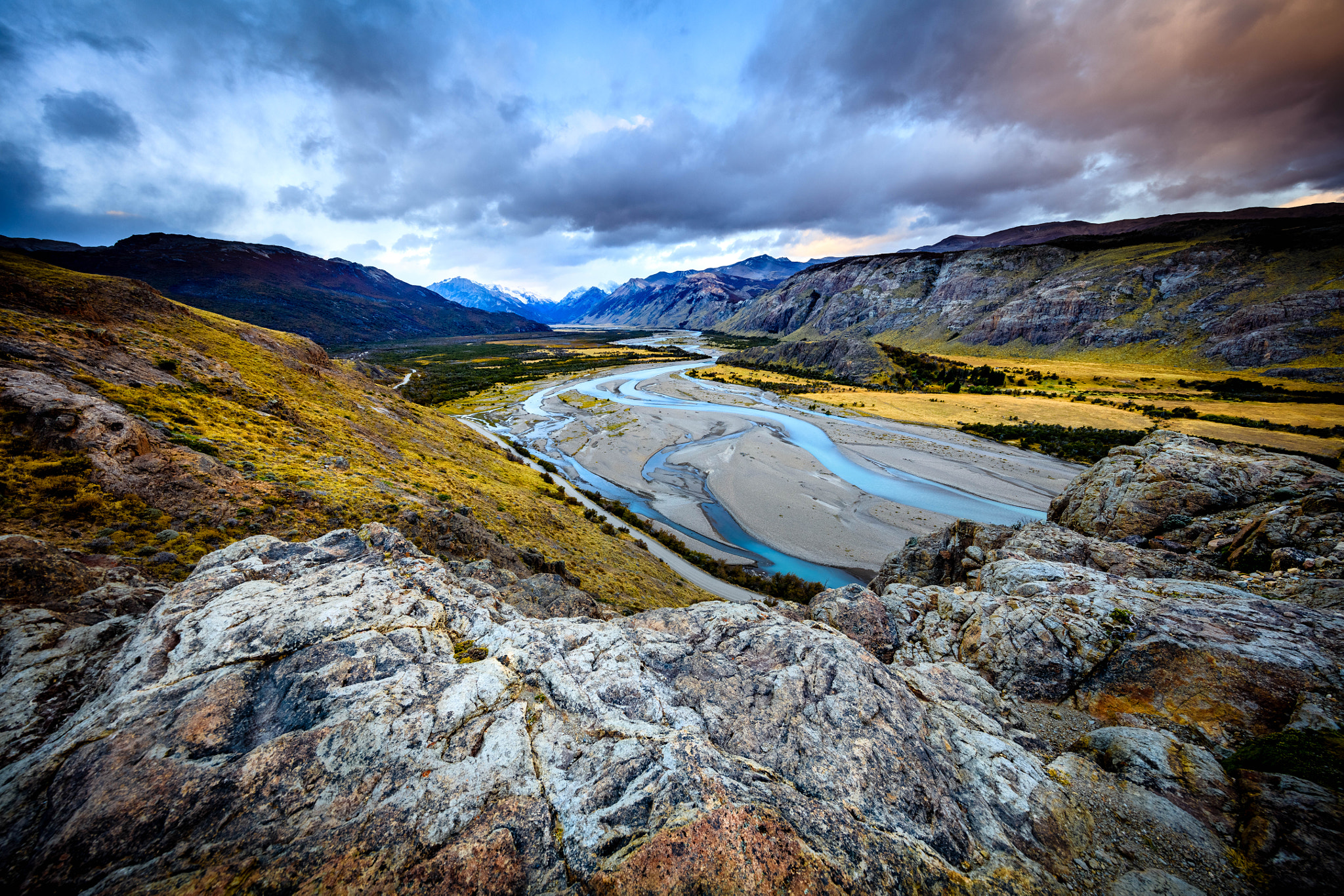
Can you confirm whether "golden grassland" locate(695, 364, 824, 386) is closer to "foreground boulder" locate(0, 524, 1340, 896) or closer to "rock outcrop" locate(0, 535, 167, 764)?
"foreground boulder" locate(0, 524, 1340, 896)

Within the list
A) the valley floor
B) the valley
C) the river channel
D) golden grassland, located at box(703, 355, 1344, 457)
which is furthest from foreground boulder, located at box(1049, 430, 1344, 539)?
golden grassland, located at box(703, 355, 1344, 457)

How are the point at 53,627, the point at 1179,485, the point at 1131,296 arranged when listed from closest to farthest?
the point at 53,627
the point at 1179,485
the point at 1131,296

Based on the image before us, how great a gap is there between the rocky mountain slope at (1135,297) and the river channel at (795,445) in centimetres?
7771

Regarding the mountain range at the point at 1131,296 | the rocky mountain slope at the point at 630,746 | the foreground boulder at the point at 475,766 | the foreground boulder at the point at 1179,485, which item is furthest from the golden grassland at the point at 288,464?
the mountain range at the point at 1131,296

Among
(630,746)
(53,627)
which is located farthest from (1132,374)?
(53,627)

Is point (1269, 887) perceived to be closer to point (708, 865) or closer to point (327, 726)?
point (708, 865)

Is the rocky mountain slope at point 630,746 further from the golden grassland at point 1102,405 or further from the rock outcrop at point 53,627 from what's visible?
the golden grassland at point 1102,405

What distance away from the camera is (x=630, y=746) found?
704cm

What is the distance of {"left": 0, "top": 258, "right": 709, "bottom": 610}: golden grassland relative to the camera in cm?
1213

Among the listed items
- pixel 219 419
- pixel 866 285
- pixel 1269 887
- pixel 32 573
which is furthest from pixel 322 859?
pixel 866 285

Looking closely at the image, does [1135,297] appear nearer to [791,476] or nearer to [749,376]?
[749,376]

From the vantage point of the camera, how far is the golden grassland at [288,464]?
12133 millimetres

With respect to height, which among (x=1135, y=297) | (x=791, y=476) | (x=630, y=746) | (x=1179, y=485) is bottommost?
(x=791, y=476)

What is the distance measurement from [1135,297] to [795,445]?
112647 mm
